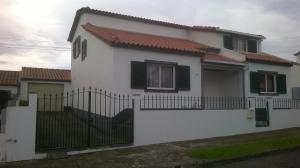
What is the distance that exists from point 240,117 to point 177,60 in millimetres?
3790

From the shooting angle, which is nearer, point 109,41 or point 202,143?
point 202,143

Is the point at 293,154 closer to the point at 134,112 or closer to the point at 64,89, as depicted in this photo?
the point at 134,112

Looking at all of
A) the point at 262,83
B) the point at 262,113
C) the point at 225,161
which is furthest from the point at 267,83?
the point at 225,161

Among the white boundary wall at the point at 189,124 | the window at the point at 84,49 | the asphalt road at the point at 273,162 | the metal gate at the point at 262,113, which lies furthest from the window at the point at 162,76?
the asphalt road at the point at 273,162

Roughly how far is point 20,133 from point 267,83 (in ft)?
48.6

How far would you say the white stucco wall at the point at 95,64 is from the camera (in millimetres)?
12734

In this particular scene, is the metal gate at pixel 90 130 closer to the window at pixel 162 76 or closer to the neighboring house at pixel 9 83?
the window at pixel 162 76

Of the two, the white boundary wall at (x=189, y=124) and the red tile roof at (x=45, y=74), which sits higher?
the red tile roof at (x=45, y=74)

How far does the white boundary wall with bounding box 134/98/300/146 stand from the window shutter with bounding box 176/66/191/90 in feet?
7.13

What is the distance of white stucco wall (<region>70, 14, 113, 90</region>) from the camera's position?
1273 centimetres

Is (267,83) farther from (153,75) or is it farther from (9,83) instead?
(9,83)

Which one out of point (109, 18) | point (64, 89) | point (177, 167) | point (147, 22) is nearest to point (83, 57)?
point (109, 18)

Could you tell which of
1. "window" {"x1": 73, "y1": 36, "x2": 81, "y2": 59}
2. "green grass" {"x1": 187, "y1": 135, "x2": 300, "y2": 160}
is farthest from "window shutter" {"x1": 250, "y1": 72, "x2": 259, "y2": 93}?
"window" {"x1": 73, "y1": 36, "x2": 81, "y2": 59}

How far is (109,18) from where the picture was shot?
17.5 meters
